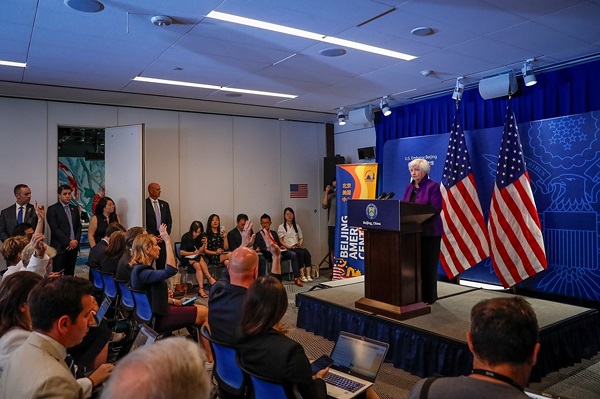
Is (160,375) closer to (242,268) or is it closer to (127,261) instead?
(242,268)

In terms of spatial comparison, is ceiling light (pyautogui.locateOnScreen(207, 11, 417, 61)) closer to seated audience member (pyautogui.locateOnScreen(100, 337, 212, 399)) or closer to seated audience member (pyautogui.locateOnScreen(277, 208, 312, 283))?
seated audience member (pyautogui.locateOnScreen(100, 337, 212, 399))

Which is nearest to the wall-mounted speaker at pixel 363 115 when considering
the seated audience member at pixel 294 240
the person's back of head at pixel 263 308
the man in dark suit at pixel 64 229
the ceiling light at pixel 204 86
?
the ceiling light at pixel 204 86

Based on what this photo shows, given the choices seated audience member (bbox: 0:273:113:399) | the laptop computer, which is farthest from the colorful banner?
seated audience member (bbox: 0:273:113:399)

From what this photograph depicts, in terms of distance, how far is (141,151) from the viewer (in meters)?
6.42

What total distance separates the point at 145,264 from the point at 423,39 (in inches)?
132

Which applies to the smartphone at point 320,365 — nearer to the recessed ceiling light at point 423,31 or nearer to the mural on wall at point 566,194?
the recessed ceiling light at point 423,31

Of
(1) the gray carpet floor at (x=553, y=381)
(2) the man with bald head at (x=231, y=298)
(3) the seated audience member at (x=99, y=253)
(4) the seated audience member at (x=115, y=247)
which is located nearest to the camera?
(2) the man with bald head at (x=231, y=298)

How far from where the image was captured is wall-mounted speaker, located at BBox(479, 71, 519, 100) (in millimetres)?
5457

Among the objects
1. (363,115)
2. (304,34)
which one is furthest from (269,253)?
(304,34)

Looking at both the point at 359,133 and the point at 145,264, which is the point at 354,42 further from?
the point at 359,133

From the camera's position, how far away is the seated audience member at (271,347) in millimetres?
1846

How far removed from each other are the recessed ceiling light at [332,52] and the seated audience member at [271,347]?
3175 mm

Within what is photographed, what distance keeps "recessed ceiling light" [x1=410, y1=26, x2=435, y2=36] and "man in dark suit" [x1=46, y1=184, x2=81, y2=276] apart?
16.2 ft

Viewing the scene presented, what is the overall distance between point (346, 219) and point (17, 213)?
4969mm
